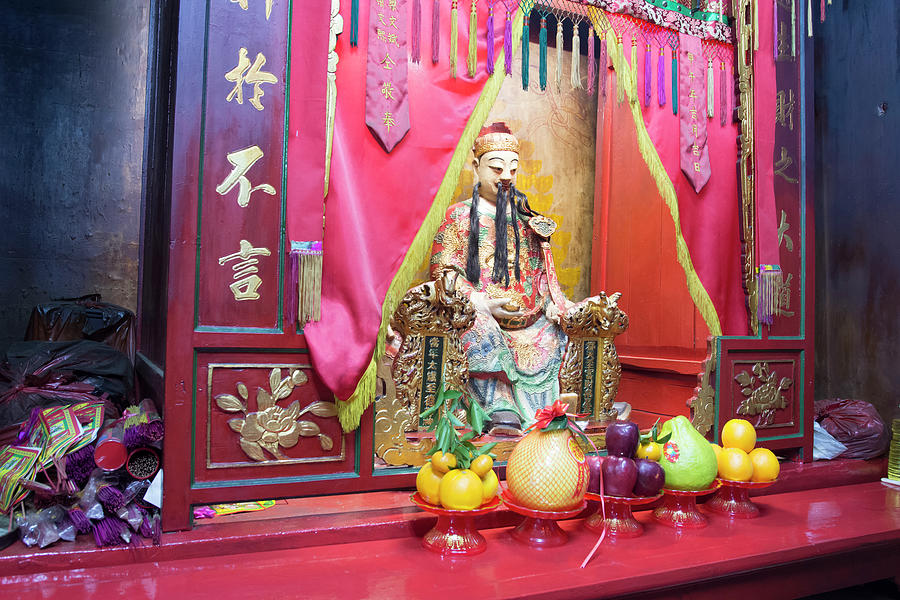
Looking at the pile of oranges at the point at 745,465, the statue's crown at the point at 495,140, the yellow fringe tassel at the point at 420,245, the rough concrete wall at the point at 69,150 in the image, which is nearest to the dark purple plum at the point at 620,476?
the pile of oranges at the point at 745,465

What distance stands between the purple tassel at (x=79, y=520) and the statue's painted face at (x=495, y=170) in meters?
2.53

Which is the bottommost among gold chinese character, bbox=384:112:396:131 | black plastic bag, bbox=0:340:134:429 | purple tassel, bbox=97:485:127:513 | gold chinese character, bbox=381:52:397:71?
purple tassel, bbox=97:485:127:513

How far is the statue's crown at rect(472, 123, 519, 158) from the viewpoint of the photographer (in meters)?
3.45

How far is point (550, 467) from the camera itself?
1911 millimetres

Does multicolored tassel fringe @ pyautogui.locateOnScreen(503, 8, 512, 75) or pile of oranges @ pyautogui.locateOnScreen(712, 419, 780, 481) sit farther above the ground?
multicolored tassel fringe @ pyautogui.locateOnScreen(503, 8, 512, 75)

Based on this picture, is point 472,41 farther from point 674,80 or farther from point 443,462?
point 443,462

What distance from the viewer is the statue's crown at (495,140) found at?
3451 mm

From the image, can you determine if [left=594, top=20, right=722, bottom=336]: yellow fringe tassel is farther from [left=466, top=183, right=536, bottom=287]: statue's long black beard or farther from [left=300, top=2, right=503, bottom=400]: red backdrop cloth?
[left=466, top=183, right=536, bottom=287]: statue's long black beard

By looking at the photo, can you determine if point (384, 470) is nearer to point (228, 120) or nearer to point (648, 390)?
point (228, 120)

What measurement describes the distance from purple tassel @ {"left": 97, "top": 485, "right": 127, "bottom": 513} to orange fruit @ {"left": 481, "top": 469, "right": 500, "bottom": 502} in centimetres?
112

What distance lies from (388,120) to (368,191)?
282 mm

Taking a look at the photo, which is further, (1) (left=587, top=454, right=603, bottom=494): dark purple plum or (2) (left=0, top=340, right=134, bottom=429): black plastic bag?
Answer: (2) (left=0, top=340, right=134, bottom=429): black plastic bag

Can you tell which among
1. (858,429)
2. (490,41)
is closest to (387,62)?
(490,41)

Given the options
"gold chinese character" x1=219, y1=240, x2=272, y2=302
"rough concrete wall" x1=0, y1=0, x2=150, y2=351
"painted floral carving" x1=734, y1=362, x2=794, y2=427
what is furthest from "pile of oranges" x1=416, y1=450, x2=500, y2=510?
"rough concrete wall" x1=0, y1=0, x2=150, y2=351
